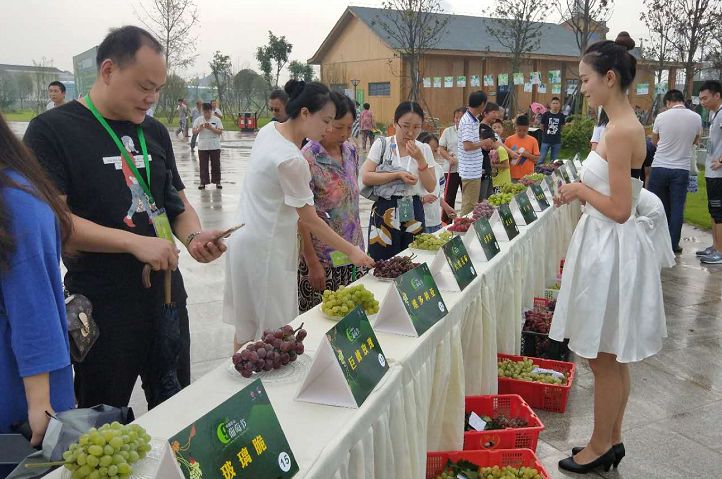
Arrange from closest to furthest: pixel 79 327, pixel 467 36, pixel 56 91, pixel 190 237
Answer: pixel 79 327
pixel 190 237
pixel 56 91
pixel 467 36

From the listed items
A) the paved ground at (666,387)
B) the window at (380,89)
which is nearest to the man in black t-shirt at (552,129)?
the paved ground at (666,387)

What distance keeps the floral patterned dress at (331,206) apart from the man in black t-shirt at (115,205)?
1.21m

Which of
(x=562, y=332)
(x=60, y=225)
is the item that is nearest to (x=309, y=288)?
(x=562, y=332)

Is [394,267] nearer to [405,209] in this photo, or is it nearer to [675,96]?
[405,209]

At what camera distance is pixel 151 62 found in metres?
1.78

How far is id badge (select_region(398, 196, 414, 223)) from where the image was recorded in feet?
12.8

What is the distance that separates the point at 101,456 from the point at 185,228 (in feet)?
3.92

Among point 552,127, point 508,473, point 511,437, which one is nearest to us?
point 508,473

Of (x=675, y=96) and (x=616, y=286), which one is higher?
(x=675, y=96)

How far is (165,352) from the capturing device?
1.90 meters

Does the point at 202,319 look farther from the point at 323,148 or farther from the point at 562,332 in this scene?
the point at 562,332

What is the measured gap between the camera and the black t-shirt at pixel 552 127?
428 inches

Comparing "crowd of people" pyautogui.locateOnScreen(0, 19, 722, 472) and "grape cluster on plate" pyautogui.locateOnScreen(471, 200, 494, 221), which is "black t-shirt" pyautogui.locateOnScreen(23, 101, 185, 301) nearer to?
"crowd of people" pyautogui.locateOnScreen(0, 19, 722, 472)

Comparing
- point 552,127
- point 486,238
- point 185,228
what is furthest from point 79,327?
point 552,127
